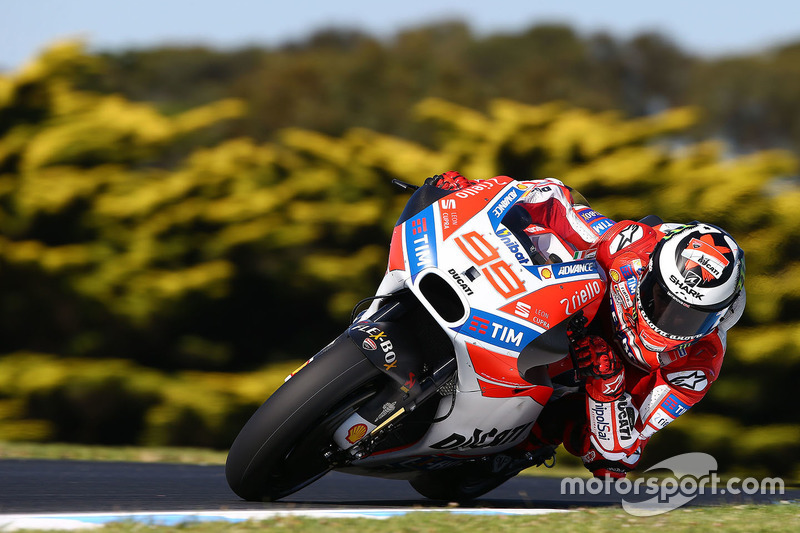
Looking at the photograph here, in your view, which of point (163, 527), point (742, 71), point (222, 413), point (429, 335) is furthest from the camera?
point (742, 71)

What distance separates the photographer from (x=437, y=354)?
3.55 m

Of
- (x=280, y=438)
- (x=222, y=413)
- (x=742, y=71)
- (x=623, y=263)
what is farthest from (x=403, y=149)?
(x=742, y=71)

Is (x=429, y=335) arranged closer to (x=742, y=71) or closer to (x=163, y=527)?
(x=163, y=527)

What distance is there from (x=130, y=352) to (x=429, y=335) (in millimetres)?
4024

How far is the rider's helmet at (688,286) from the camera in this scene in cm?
353

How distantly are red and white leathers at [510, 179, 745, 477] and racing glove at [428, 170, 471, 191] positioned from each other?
261mm

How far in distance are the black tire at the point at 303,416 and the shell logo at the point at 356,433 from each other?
6 centimetres

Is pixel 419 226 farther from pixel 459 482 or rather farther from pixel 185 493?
pixel 185 493

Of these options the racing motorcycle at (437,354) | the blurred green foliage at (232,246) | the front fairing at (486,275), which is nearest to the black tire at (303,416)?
the racing motorcycle at (437,354)

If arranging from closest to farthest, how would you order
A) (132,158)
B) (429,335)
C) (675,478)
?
(429,335) → (675,478) → (132,158)

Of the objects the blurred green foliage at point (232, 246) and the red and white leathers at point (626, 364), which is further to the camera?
the blurred green foliage at point (232, 246)

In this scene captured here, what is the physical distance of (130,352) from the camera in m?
7.02

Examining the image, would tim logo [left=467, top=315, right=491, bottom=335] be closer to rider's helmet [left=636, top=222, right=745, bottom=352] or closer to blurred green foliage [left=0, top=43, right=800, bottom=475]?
rider's helmet [left=636, top=222, right=745, bottom=352]

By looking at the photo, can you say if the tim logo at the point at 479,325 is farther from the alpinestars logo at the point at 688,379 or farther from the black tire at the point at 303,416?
the alpinestars logo at the point at 688,379
